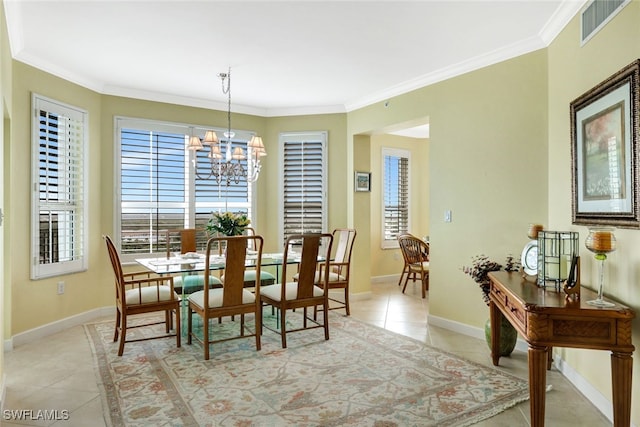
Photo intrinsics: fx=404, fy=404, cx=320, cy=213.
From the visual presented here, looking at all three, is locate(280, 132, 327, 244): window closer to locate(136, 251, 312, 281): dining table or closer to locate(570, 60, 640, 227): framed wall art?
locate(136, 251, 312, 281): dining table

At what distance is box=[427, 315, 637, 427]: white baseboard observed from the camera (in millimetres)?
2473

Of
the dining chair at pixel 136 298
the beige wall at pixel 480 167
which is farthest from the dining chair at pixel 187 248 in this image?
the beige wall at pixel 480 167

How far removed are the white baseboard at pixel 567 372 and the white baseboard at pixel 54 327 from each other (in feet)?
12.4

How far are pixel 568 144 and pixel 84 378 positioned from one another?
398cm

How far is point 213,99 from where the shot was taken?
5.36m

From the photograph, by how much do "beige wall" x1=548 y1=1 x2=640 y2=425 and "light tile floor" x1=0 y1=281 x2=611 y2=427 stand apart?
24 cm

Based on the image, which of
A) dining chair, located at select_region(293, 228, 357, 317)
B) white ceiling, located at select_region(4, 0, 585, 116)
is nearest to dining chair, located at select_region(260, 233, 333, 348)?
dining chair, located at select_region(293, 228, 357, 317)

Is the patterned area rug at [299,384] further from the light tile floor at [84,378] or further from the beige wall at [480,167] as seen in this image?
the beige wall at [480,167]

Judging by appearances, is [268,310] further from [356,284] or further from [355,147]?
[355,147]

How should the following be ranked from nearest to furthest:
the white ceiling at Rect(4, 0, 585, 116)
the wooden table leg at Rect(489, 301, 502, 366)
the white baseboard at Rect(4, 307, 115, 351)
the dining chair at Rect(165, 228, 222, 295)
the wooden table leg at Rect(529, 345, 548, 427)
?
the wooden table leg at Rect(529, 345, 548, 427) → the white ceiling at Rect(4, 0, 585, 116) → the wooden table leg at Rect(489, 301, 502, 366) → the white baseboard at Rect(4, 307, 115, 351) → the dining chair at Rect(165, 228, 222, 295)

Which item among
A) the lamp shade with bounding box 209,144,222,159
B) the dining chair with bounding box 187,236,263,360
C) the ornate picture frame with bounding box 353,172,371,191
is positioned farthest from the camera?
the ornate picture frame with bounding box 353,172,371,191

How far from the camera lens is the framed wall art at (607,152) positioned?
216cm

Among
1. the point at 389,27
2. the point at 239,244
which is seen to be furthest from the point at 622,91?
the point at 239,244

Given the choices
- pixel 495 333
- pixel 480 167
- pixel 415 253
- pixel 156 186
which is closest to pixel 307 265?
pixel 495 333
